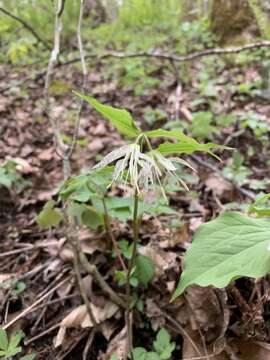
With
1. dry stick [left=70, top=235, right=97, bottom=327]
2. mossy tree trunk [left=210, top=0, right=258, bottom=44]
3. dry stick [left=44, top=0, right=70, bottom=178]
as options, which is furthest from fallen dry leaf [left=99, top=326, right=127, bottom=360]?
mossy tree trunk [left=210, top=0, right=258, bottom=44]

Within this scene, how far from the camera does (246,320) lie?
4.11 ft

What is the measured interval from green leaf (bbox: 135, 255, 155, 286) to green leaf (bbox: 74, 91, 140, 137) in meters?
0.68

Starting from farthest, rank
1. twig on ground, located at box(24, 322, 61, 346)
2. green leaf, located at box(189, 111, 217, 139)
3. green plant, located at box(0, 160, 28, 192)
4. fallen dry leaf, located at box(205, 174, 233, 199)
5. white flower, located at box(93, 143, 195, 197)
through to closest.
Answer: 1. green leaf, located at box(189, 111, 217, 139)
2. green plant, located at box(0, 160, 28, 192)
3. fallen dry leaf, located at box(205, 174, 233, 199)
4. twig on ground, located at box(24, 322, 61, 346)
5. white flower, located at box(93, 143, 195, 197)

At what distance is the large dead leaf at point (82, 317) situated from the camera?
1421mm

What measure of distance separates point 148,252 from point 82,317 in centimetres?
42

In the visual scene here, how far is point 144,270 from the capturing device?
1.45 m

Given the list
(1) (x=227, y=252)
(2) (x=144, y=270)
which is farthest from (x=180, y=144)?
(2) (x=144, y=270)

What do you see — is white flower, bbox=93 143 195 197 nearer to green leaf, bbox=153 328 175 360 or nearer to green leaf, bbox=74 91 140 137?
green leaf, bbox=74 91 140 137

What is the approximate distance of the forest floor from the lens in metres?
1.30

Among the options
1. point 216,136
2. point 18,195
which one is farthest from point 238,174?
point 18,195

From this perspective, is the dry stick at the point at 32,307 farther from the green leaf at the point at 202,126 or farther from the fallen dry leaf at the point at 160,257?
the green leaf at the point at 202,126

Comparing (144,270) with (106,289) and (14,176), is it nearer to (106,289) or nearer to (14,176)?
(106,289)

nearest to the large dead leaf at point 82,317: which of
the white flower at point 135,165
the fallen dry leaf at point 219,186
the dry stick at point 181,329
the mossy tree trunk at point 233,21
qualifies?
the dry stick at point 181,329

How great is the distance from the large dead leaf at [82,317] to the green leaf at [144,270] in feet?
0.59
